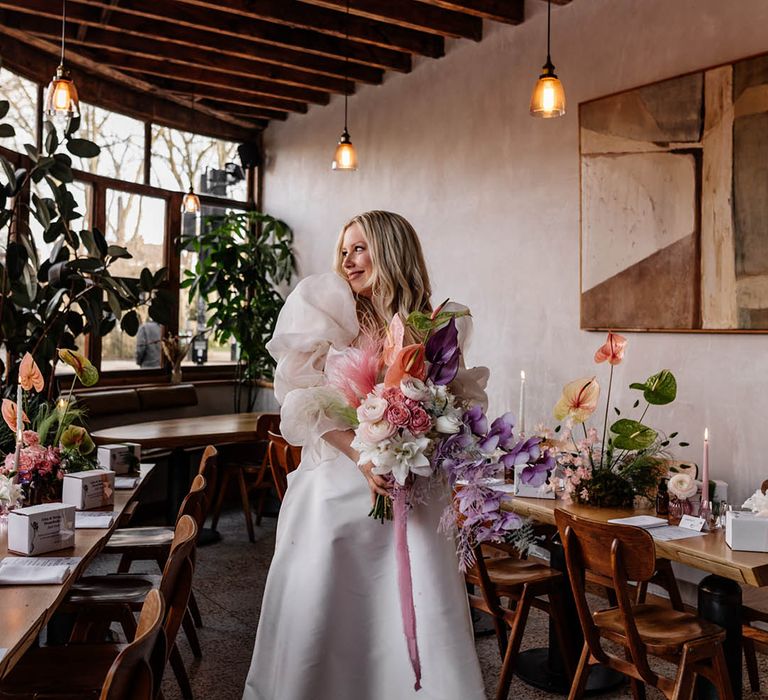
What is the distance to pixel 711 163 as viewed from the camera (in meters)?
4.11

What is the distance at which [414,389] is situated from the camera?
6.04 feet

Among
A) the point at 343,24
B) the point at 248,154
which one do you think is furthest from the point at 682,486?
the point at 248,154

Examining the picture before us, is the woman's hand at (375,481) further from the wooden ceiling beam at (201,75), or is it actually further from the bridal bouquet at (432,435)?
the wooden ceiling beam at (201,75)

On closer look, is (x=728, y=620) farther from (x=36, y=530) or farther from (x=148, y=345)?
(x=148, y=345)

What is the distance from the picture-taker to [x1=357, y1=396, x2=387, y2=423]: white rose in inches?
72.4

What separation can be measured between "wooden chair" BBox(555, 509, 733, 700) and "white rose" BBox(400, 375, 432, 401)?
3.54 ft

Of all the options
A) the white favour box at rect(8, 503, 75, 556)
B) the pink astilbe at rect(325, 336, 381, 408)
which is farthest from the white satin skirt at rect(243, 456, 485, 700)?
the white favour box at rect(8, 503, 75, 556)

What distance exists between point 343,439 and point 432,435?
321 mm

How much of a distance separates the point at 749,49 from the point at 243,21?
11.4 ft

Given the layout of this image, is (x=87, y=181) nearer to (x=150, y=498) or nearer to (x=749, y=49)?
(x=150, y=498)

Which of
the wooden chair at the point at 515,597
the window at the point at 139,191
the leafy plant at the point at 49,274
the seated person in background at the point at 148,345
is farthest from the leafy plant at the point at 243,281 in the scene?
the wooden chair at the point at 515,597

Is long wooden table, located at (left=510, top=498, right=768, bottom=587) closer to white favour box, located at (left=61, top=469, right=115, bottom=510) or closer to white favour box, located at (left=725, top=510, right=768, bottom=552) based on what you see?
white favour box, located at (left=725, top=510, right=768, bottom=552)

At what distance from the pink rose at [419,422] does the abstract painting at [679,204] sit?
2.72m

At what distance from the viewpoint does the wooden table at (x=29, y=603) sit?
172cm
